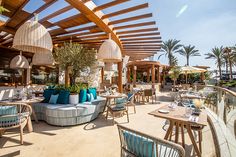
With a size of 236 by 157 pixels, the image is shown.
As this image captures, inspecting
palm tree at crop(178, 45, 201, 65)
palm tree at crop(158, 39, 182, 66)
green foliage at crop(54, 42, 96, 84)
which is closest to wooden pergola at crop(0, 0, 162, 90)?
green foliage at crop(54, 42, 96, 84)

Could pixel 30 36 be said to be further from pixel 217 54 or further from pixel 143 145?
pixel 217 54

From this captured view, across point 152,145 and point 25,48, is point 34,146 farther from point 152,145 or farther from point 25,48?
point 152,145

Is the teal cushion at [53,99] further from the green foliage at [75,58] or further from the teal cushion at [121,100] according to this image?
the teal cushion at [121,100]

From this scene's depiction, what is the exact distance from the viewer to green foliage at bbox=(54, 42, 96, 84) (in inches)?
217

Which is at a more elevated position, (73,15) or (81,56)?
(73,15)

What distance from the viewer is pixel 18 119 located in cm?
332

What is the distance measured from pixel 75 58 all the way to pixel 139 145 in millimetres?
4607

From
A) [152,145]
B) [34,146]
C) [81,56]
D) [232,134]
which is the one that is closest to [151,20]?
[81,56]

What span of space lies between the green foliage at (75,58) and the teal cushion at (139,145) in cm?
440

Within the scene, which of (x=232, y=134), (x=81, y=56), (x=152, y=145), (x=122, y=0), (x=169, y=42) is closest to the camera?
(x=152, y=145)

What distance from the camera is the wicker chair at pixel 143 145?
1.44m

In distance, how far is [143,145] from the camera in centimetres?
159

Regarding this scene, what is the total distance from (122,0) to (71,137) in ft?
12.1

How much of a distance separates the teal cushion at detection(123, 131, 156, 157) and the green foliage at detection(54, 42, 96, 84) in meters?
4.40
